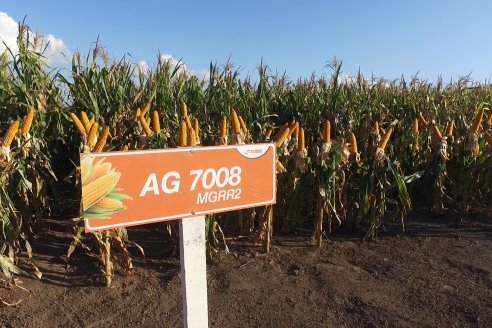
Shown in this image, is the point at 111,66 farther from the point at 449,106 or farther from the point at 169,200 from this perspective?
the point at 449,106

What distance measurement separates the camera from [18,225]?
347cm

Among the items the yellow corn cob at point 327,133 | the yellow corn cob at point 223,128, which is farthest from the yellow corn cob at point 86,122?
the yellow corn cob at point 327,133

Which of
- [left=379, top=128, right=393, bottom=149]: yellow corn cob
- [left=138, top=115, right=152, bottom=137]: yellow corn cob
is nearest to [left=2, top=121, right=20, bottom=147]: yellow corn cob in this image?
[left=138, top=115, right=152, bottom=137]: yellow corn cob

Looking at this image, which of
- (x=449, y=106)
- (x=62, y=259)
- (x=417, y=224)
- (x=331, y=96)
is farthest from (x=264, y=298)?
(x=449, y=106)

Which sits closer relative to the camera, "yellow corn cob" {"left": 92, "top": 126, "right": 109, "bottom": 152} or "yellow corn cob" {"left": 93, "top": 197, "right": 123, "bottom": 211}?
"yellow corn cob" {"left": 93, "top": 197, "right": 123, "bottom": 211}

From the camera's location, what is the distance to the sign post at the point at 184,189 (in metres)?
1.91

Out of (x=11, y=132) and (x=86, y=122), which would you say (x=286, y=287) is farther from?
(x=11, y=132)

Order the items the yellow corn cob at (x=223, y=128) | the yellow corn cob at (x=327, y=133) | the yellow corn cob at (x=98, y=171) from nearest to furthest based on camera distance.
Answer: the yellow corn cob at (x=98, y=171) < the yellow corn cob at (x=223, y=128) < the yellow corn cob at (x=327, y=133)

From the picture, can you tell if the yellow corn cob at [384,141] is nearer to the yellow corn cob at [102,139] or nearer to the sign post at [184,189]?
the sign post at [184,189]

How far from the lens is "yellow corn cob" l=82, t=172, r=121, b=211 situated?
6.14 ft

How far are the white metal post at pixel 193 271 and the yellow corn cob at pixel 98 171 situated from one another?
0.45 metres

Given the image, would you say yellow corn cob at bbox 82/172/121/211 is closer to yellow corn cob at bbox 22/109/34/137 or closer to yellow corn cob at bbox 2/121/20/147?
yellow corn cob at bbox 2/121/20/147

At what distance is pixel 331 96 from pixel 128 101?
2754mm

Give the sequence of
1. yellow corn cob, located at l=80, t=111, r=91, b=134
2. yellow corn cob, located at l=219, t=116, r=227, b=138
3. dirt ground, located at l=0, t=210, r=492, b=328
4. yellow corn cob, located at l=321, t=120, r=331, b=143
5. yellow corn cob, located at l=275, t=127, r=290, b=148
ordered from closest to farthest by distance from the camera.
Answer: dirt ground, located at l=0, t=210, r=492, b=328 < yellow corn cob, located at l=80, t=111, r=91, b=134 < yellow corn cob, located at l=219, t=116, r=227, b=138 < yellow corn cob, located at l=275, t=127, r=290, b=148 < yellow corn cob, located at l=321, t=120, r=331, b=143
